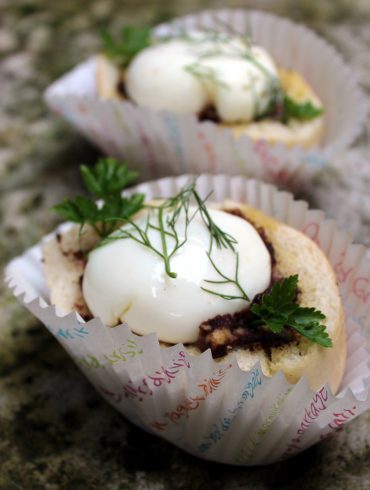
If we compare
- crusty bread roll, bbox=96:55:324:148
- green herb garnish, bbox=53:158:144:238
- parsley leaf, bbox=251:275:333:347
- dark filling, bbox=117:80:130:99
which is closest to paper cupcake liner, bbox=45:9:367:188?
crusty bread roll, bbox=96:55:324:148

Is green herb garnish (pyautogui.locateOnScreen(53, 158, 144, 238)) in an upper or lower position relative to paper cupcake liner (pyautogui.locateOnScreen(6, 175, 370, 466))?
upper

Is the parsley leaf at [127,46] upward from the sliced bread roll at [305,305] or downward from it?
upward

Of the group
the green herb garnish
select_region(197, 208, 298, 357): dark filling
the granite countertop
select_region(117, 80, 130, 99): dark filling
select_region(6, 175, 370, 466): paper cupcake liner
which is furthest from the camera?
select_region(117, 80, 130, 99): dark filling

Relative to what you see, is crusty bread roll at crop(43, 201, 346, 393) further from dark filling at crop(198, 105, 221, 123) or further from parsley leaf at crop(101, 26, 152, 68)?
parsley leaf at crop(101, 26, 152, 68)

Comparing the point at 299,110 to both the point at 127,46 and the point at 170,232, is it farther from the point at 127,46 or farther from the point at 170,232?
the point at 170,232

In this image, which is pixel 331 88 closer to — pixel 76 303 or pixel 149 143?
pixel 149 143

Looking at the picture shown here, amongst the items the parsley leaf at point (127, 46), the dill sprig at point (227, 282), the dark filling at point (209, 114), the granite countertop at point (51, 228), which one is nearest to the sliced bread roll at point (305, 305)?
the dill sprig at point (227, 282)

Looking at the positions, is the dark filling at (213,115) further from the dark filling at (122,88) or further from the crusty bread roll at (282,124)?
the dark filling at (122,88)
